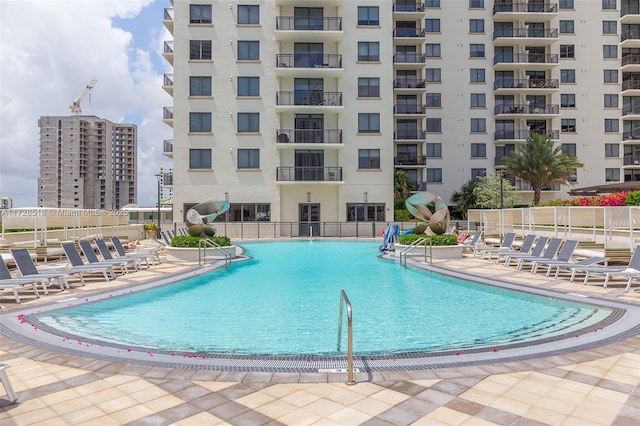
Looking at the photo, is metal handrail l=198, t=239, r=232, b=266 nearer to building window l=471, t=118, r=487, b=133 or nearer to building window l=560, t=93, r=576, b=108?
building window l=471, t=118, r=487, b=133

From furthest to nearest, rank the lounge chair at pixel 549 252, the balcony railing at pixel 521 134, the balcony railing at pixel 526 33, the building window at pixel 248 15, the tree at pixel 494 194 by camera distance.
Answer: the balcony railing at pixel 521 134 < the balcony railing at pixel 526 33 < the tree at pixel 494 194 < the building window at pixel 248 15 < the lounge chair at pixel 549 252

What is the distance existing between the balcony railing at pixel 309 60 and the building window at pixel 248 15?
3.50m

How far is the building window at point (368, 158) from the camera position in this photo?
33.2 m

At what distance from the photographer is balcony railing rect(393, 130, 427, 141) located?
4169cm

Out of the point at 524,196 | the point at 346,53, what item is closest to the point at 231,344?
the point at 346,53

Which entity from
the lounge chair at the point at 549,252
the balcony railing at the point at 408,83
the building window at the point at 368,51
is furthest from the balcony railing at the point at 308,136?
the lounge chair at the point at 549,252

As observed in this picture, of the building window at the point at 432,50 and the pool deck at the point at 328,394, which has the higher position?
the building window at the point at 432,50

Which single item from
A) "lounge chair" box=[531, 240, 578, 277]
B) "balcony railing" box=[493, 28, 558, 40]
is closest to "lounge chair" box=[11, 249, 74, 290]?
"lounge chair" box=[531, 240, 578, 277]

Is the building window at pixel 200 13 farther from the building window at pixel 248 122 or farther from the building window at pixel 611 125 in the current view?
the building window at pixel 611 125

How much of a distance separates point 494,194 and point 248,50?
2473 cm

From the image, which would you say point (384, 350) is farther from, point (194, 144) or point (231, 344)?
point (194, 144)

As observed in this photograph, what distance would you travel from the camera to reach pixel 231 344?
6.52 metres

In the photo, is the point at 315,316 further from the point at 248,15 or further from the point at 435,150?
the point at 435,150

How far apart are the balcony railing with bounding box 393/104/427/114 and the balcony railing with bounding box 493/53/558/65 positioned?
9.58 meters
